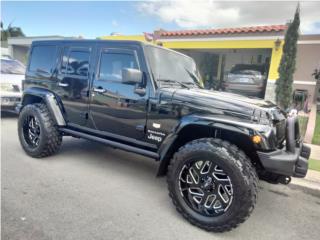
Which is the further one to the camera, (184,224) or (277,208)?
(277,208)

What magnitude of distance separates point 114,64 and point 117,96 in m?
0.50

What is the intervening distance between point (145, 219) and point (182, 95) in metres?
1.50

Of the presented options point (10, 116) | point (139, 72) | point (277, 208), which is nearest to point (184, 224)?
point (277, 208)

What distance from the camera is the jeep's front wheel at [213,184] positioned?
8.89 feet

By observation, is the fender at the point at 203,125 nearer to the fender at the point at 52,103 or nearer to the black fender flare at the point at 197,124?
the black fender flare at the point at 197,124

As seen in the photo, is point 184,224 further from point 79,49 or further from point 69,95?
point 79,49

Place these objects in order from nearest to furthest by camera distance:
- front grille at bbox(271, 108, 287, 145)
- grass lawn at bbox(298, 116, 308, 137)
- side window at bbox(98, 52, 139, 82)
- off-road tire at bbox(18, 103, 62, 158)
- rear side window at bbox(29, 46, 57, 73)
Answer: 1. front grille at bbox(271, 108, 287, 145)
2. side window at bbox(98, 52, 139, 82)
3. off-road tire at bbox(18, 103, 62, 158)
4. rear side window at bbox(29, 46, 57, 73)
5. grass lawn at bbox(298, 116, 308, 137)

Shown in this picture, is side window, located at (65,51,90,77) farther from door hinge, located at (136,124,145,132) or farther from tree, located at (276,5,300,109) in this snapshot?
tree, located at (276,5,300,109)

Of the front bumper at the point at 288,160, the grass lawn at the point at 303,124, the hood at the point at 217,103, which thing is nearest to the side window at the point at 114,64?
the hood at the point at 217,103

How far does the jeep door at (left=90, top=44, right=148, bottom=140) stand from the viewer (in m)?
3.61

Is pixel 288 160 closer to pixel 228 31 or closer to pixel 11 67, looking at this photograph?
pixel 11 67

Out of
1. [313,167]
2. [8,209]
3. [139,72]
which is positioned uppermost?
[139,72]

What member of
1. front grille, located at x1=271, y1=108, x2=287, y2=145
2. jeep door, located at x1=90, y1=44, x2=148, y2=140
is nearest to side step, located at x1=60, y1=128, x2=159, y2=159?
jeep door, located at x1=90, y1=44, x2=148, y2=140

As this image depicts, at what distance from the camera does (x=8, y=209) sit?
298cm
